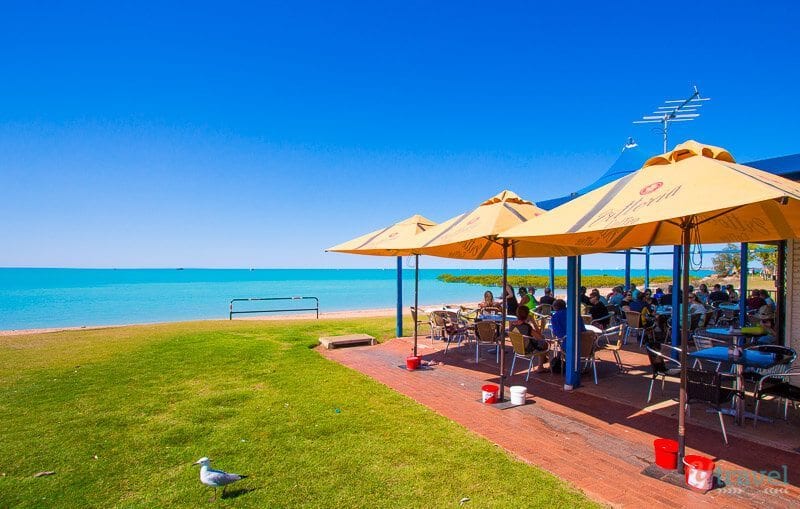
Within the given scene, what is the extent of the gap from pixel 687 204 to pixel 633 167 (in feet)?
30.9

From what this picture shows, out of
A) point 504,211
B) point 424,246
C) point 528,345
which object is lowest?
point 528,345

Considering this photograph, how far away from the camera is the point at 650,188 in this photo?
11.4 feet

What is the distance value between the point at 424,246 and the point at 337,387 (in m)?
2.44

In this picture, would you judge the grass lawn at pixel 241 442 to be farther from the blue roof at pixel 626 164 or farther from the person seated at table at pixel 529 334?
the blue roof at pixel 626 164

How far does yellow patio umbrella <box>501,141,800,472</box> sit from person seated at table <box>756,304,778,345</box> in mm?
2431

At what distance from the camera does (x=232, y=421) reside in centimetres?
497

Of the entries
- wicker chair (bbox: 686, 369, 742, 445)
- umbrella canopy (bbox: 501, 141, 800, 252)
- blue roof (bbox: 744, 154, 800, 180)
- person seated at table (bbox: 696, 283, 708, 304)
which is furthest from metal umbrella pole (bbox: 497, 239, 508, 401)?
person seated at table (bbox: 696, 283, 708, 304)

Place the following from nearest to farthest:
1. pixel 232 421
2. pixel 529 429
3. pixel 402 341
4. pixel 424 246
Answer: pixel 529 429 < pixel 232 421 < pixel 424 246 < pixel 402 341

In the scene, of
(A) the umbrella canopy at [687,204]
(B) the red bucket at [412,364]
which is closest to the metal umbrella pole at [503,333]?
(A) the umbrella canopy at [687,204]

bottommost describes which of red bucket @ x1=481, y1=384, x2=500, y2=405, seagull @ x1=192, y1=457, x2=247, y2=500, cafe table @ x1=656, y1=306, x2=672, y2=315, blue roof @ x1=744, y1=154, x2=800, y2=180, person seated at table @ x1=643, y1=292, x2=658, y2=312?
red bucket @ x1=481, y1=384, x2=500, y2=405

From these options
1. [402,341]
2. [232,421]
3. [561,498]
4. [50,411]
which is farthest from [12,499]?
[402,341]

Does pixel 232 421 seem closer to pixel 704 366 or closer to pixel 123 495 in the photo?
pixel 123 495

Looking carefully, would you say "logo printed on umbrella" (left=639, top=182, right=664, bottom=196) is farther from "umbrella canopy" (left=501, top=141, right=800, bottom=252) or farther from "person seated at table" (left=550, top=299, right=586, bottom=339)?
"person seated at table" (left=550, top=299, right=586, bottom=339)

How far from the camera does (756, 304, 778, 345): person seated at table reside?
6.42m
